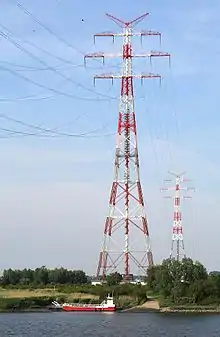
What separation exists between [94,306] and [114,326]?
74.5 feet

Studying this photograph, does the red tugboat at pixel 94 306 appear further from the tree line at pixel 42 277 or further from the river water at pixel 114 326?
the tree line at pixel 42 277

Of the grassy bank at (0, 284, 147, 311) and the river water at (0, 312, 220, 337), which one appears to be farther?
the grassy bank at (0, 284, 147, 311)

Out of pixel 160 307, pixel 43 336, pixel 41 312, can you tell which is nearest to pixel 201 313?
pixel 160 307

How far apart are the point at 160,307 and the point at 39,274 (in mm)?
33390

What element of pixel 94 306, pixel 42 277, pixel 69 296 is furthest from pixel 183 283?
pixel 42 277

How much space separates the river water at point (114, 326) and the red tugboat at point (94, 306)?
7.02 metres

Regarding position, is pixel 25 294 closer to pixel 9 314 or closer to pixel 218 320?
pixel 9 314

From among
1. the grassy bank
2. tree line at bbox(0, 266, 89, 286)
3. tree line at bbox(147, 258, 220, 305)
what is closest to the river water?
tree line at bbox(147, 258, 220, 305)

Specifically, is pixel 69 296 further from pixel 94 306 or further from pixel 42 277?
pixel 42 277

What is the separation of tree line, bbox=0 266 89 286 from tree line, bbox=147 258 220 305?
2742 centimetres

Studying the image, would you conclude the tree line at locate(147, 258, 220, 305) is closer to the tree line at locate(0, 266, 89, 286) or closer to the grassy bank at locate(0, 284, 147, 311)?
the grassy bank at locate(0, 284, 147, 311)

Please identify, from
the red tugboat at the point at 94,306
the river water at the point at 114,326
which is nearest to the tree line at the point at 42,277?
the red tugboat at the point at 94,306

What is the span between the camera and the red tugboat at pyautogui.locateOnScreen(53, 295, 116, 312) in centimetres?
7069

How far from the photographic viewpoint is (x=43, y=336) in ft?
140
